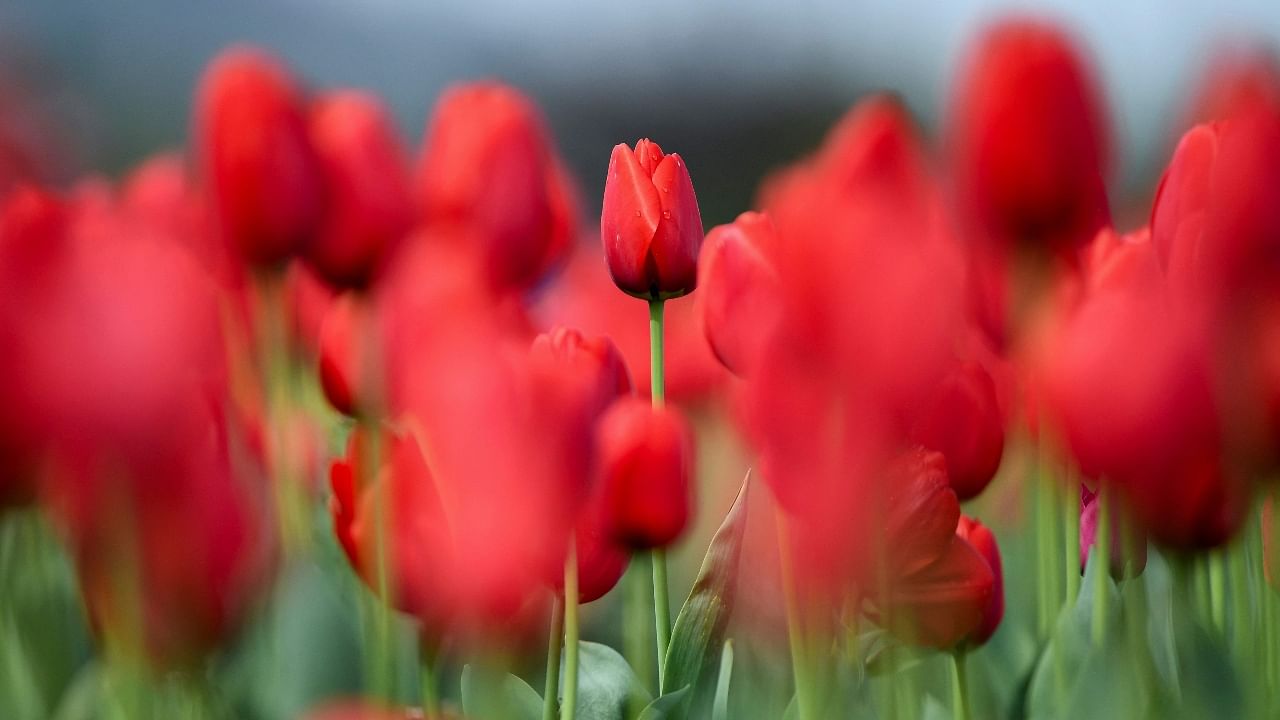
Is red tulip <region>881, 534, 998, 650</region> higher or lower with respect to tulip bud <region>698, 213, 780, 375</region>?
lower

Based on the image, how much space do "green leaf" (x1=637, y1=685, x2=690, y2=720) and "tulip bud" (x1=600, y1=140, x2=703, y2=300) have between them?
16 cm

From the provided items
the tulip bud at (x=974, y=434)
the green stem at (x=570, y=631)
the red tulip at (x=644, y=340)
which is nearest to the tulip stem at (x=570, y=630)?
the green stem at (x=570, y=631)

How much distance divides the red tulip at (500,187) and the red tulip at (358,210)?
0.09 ft

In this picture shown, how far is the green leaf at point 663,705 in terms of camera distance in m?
0.40

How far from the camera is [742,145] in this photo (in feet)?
14.3

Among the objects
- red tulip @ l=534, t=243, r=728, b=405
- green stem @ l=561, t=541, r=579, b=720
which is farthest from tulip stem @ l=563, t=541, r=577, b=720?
red tulip @ l=534, t=243, r=728, b=405

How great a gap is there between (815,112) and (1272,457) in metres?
4.50

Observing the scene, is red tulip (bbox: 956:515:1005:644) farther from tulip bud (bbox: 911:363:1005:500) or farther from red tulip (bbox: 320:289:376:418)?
red tulip (bbox: 320:289:376:418)

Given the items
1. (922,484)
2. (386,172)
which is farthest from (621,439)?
(386,172)

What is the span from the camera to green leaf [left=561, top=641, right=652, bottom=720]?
0.46 metres

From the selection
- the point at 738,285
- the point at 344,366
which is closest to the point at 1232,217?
the point at 738,285

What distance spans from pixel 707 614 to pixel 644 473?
52mm

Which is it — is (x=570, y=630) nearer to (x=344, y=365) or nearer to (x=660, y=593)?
(x=660, y=593)

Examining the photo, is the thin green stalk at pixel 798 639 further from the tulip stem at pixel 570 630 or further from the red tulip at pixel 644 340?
the red tulip at pixel 644 340
